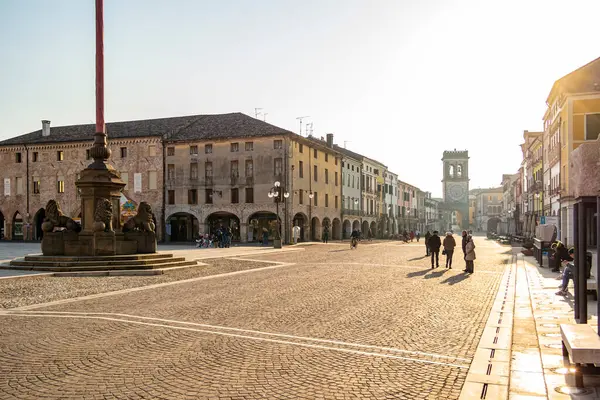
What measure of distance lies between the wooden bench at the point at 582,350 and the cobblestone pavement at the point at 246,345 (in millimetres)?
1117

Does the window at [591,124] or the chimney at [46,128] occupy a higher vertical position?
the chimney at [46,128]

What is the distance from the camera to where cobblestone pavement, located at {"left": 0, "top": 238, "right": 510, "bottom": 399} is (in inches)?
201

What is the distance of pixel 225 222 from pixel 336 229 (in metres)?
15.2

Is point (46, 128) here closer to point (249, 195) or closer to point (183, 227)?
point (183, 227)

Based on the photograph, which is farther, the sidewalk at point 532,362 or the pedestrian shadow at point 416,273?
the pedestrian shadow at point 416,273

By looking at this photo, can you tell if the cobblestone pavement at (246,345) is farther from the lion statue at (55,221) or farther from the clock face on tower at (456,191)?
the clock face on tower at (456,191)

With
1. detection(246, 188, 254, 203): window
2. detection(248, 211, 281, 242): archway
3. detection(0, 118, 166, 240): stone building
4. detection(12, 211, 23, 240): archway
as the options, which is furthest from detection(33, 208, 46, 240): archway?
detection(246, 188, 254, 203): window

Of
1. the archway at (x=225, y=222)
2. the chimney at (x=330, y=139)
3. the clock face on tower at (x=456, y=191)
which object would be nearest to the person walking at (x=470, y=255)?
the archway at (x=225, y=222)

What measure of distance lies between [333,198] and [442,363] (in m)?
52.0

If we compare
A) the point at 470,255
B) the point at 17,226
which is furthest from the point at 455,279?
the point at 17,226

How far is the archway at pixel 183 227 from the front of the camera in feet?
169

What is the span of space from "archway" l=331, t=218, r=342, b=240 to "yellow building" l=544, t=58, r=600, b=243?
86.5 feet

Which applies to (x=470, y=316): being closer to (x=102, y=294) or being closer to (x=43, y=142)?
(x=102, y=294)

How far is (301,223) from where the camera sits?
5084cm
